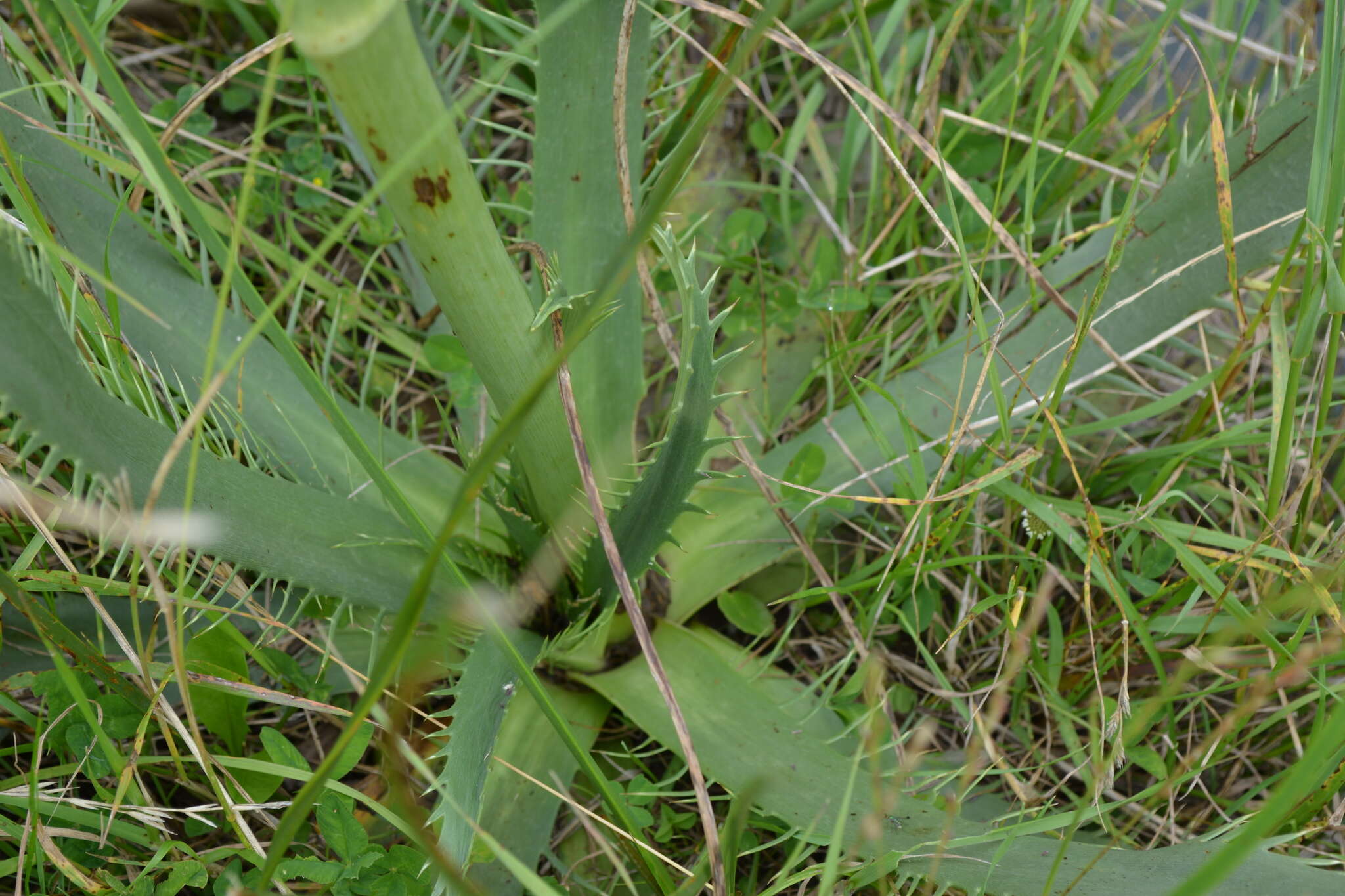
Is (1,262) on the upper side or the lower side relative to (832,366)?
upper

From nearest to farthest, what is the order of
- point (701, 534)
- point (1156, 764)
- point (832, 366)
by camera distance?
point (1156, 764) → point (701, 534) → point (832, 366)

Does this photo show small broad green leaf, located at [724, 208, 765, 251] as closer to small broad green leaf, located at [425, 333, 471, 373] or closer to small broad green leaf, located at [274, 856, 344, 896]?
small broad green leaf, located at [425, 333, 471, 373]

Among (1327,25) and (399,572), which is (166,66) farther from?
(1327,25)

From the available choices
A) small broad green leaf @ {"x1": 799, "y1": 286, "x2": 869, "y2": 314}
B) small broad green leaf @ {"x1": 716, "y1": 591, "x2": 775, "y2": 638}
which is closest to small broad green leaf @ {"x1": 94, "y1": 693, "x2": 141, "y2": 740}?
small broad green leaf @ {"x1": 716, "y1": 591, "x2": 775, "y2": 638}

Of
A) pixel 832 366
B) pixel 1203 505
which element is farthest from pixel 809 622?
pixel 1203 505

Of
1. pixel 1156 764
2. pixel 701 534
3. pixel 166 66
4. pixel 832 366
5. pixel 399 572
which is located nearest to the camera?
pixel 399 572

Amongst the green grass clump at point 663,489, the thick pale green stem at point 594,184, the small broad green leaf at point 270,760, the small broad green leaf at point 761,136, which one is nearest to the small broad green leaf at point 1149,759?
the green grass clump at point 663,489
